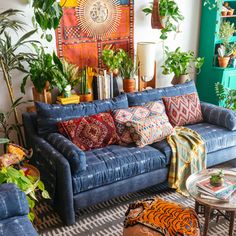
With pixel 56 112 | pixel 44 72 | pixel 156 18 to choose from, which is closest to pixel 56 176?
pixel 56 112

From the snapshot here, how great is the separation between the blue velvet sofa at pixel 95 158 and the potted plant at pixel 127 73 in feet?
1.16

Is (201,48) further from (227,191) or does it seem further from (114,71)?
(227,191)

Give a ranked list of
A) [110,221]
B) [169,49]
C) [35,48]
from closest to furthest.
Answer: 1. [110,221]
2. [35,48]
3. [169,49]

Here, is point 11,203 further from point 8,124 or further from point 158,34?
point 158,34

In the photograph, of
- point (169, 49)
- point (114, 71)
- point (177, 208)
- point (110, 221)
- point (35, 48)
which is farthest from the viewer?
point (169, 49)

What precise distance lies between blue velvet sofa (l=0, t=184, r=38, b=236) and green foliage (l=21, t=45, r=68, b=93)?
1.21 m

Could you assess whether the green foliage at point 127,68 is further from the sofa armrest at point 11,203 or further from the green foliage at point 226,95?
the sofa armrest at point 11,203

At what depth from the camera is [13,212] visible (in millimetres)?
1811

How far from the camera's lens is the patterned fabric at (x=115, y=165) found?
93.4 inches

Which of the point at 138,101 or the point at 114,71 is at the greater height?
the point at 114,71

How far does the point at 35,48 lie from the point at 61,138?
3.06 ft

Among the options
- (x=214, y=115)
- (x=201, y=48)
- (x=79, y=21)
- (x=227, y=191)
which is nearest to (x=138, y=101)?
(x=214, y=115)

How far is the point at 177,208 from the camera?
1.97 meters

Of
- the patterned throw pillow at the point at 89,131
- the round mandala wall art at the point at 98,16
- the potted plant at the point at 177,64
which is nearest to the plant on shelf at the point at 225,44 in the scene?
the potted plant at the point at 177,64
